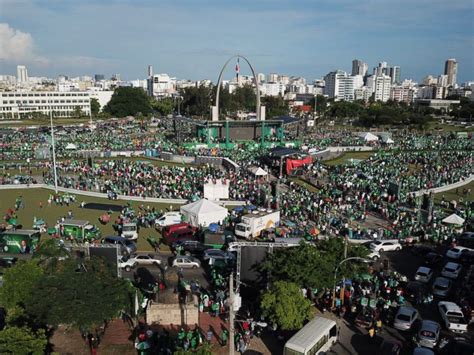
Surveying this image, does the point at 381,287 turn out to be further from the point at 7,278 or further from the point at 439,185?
the point at 439,185

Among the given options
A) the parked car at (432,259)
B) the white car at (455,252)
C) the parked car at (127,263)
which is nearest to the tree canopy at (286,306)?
the parked car at (127,263)

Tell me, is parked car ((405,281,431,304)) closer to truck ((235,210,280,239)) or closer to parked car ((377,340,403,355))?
parked car ((377,340,403,355))

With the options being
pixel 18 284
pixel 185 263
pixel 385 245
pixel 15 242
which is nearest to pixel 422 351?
pixel 385 245

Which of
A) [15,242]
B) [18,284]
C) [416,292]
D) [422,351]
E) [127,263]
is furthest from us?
[15,242]

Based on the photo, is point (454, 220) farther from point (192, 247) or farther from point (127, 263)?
point (127, 263)

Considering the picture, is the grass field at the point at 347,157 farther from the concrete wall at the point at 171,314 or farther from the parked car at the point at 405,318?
the concrete wall at the point at 171,314

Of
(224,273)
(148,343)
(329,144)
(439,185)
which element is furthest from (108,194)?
(329,144)

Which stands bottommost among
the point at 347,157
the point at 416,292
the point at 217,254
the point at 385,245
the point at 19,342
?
the point at 416,292
